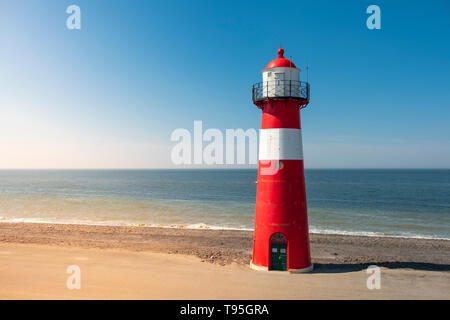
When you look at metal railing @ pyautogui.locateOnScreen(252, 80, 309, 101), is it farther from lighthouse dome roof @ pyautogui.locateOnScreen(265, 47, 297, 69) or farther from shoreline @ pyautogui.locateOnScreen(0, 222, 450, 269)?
shoreline @ pyautogui.locateOnScreen(0, 222, 450, 269)

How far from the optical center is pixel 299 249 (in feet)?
36.5

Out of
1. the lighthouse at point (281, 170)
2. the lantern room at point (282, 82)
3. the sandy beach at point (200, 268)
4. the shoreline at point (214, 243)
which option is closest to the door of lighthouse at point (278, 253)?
the lighthouse at point (281, 170)

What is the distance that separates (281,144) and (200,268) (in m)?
6.05

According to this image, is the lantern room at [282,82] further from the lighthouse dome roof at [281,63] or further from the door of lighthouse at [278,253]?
the door of lighthouse at [278,253]

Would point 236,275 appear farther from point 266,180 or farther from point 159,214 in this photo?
point 159,214

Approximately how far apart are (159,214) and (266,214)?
22572 mm

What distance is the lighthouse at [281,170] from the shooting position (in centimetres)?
1070

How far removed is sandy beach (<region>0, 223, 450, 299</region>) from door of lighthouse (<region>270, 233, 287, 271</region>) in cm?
62

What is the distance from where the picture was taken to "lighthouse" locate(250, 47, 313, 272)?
10.7 metres

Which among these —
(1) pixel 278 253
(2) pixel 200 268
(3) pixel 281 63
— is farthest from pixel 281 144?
(2) pixel 200 268

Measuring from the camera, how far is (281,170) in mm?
10781

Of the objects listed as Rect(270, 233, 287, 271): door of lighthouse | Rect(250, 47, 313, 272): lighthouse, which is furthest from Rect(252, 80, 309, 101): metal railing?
Rect(270, 233, 287, 271): door of lighthouse

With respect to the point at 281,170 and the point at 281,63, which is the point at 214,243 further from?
the point at 281,63
